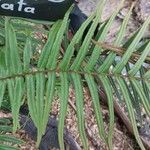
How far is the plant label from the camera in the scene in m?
1.17

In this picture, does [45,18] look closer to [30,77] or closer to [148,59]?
[30,77]

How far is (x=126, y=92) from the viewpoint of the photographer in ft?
3.85

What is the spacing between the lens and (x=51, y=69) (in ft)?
3.90

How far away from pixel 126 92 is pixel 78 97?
0.13 meters

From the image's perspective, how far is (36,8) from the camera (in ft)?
3.95

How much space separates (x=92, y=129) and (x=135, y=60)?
63.2 inches

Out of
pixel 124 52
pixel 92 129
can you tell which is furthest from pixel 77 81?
pixel 92 129

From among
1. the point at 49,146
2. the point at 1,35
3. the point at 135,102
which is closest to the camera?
the point at 135,102

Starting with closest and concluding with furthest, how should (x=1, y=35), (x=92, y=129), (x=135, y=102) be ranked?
(x=135, y=102) < (x=1, y=35) < (x=92, y=129)

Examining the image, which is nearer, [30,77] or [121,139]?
[30,77]

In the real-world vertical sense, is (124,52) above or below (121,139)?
above

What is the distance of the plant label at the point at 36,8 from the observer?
3.84 ft

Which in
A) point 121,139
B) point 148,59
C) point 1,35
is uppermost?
point 148,59

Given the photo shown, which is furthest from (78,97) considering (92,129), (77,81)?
(92,129)
